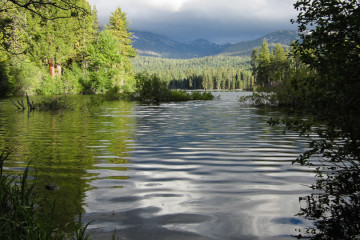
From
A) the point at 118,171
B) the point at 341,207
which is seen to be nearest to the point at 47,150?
the point at 118,171

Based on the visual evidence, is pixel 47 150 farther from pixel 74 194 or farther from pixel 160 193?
pixel 160 193

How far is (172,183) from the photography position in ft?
20.9

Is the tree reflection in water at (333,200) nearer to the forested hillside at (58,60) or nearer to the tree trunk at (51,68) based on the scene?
the forested hillside at (58,60)

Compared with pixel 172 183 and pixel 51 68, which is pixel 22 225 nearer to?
pixel 172 183

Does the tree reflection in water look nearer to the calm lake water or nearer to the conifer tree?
the calm lake water

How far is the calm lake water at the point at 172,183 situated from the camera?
14.4ft

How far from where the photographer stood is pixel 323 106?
4293mm

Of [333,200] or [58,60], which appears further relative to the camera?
[58,60]

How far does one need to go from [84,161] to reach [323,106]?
6.04m

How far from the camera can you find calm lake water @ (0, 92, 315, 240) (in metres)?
4.38

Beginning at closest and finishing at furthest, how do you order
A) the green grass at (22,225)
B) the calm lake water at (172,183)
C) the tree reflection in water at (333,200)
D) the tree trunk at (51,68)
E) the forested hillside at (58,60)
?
the green grass at (22,225), the tree reflection in water at (333,200), the calm lake water at (172,183), the forested hillside at (58,60), the tree trunk at (51,68)

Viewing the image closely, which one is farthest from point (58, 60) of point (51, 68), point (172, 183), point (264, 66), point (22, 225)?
point (264, 66)

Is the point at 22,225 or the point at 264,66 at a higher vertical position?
the point at 264,66

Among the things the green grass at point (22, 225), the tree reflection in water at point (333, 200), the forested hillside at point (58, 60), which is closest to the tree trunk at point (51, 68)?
the forested hillside at point (58, 60)
